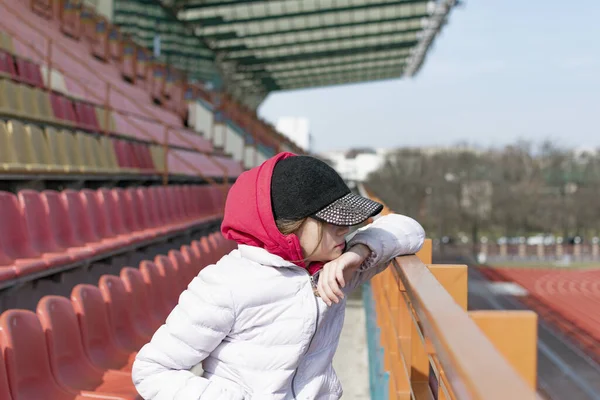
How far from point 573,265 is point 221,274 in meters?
37.7

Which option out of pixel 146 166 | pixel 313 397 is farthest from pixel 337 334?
pixel 146 166

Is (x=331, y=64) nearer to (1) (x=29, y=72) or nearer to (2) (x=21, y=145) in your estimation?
(1) (x=29, y=72)

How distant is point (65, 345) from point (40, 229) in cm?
151

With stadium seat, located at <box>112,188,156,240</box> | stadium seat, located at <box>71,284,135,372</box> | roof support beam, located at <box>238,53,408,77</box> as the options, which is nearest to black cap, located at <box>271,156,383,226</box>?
stadium seat, located at <box>71,284,135,372</box>

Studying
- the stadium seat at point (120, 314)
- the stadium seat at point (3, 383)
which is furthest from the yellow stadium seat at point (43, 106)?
the stadium seat at point (3, 383)

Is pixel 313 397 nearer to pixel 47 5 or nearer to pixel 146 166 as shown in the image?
pixel 146 166

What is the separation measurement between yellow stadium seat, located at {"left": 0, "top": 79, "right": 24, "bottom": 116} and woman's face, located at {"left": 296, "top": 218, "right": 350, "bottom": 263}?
156 inches

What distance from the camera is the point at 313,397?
1270 millimetres

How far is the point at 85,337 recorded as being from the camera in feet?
7.72

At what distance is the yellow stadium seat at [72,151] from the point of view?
4.85 meters

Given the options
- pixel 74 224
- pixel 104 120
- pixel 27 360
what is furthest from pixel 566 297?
pixel 27 360

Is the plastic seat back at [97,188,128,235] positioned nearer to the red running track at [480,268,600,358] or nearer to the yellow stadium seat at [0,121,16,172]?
the yellow stadium seat at [0,121,16,172]

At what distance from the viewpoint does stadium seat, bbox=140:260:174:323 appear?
125 inches

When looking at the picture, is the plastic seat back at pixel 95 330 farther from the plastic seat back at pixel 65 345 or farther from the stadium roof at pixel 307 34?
the stadium roof at pixel 307 34
